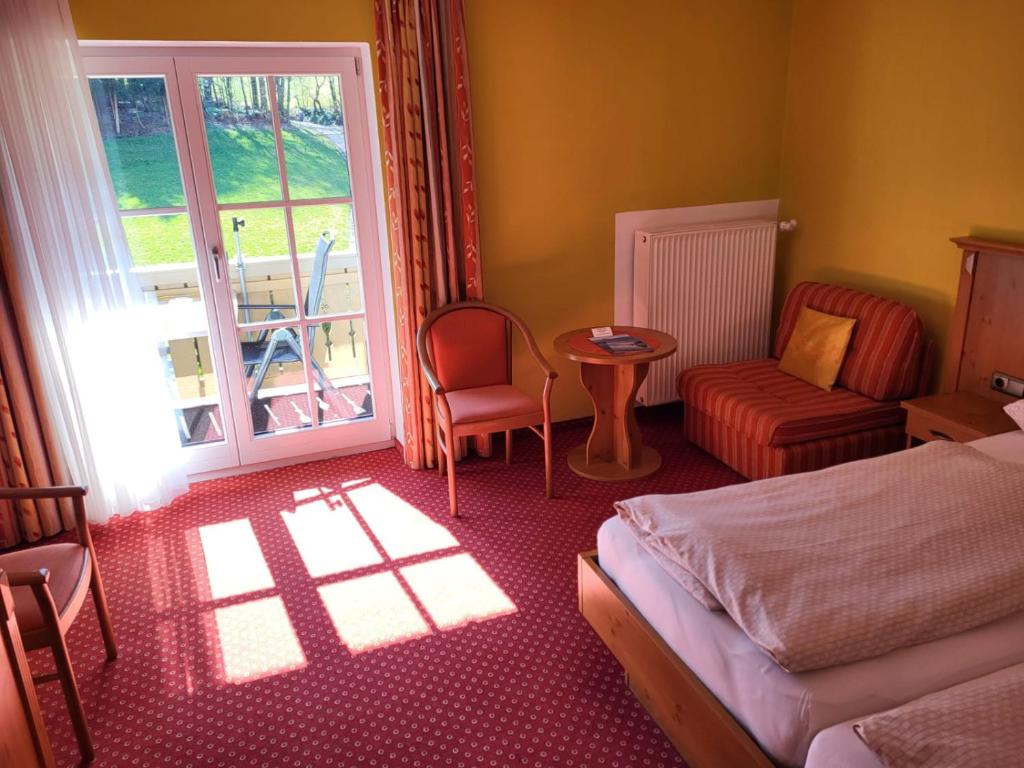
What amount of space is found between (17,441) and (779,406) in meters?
3.40

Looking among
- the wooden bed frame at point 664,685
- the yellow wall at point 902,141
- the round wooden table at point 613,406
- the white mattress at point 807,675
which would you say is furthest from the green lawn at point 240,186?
the white mattress at point 807,675

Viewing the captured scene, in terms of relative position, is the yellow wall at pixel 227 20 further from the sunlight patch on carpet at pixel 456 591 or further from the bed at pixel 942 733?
the bed at pixel 942 733

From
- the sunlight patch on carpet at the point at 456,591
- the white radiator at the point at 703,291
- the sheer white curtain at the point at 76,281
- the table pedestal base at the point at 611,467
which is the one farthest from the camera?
the white radiator at the point at 703,291

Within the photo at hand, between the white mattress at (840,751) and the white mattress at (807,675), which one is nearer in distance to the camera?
the white mattress at (840,751)

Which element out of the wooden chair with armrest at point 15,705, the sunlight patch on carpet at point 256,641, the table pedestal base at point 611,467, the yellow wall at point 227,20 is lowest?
the sunlight patch on carpet at point 256,641

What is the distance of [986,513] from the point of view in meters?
2.21

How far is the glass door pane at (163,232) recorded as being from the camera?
3451 mm

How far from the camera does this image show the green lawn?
3537 millimetres

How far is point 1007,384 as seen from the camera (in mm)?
3258

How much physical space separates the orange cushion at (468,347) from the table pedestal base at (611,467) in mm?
602

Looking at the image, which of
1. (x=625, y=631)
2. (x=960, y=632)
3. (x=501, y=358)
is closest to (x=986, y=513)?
(x=960, y=632)

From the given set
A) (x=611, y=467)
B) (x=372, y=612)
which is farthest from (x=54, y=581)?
(x=611, y=467)

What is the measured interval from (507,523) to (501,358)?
0.90 meters

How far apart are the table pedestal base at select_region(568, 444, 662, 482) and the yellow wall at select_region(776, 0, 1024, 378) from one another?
1.44 meters
